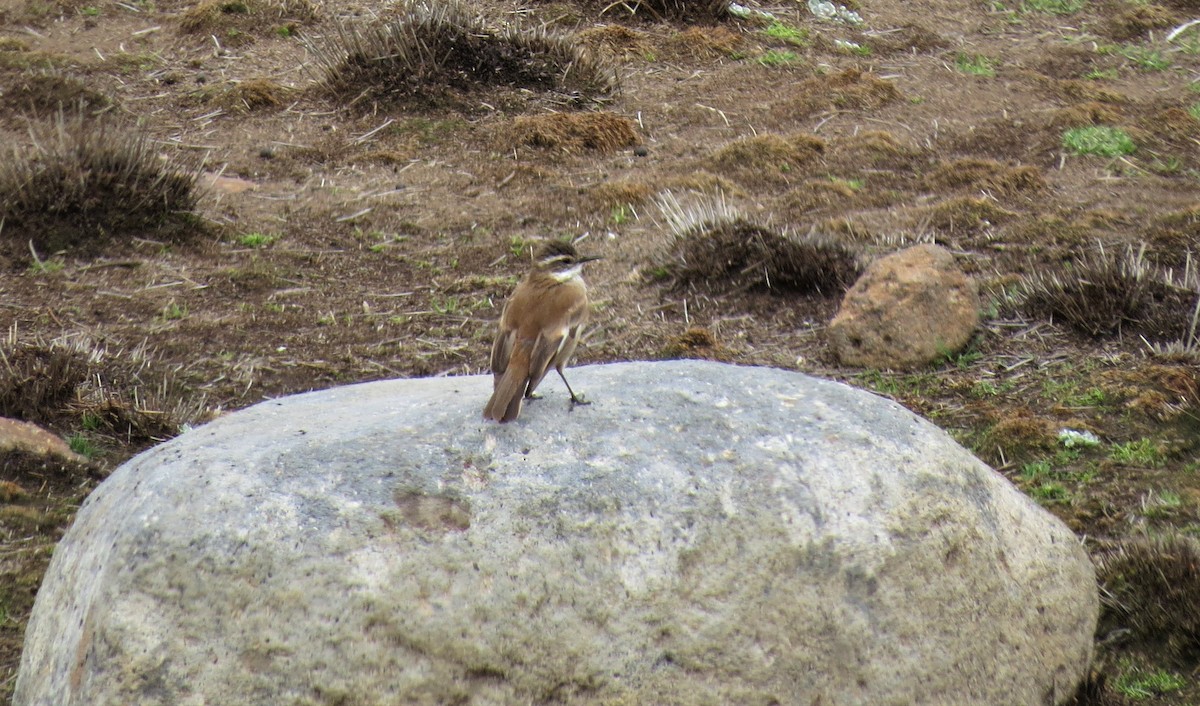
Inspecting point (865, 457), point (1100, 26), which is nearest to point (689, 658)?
point (865, 457)

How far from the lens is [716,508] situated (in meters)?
4.35

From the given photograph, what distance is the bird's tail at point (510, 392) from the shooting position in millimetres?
4648

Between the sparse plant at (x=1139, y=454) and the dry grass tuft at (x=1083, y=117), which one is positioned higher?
the sparse plant at (x=1139, y=454)

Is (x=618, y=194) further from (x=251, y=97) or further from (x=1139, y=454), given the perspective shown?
(x=1139, y=454)

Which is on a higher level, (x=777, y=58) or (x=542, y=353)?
(x=542, y=353)

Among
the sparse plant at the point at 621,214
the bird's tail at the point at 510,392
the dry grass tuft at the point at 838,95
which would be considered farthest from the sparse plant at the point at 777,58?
the bird's tail at the point at 510,392

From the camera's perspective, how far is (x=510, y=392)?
471 cm

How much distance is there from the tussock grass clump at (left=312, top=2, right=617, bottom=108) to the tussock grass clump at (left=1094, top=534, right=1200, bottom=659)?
8230mm

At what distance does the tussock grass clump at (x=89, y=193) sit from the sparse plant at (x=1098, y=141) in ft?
24.6


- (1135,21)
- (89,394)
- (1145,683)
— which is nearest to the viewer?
(1145,683)

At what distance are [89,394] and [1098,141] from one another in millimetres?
8818

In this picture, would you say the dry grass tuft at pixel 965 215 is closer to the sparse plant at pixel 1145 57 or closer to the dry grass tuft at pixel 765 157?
the dry grass tuft at pixel 765 157

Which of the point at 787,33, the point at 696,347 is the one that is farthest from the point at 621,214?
the point at 787,33

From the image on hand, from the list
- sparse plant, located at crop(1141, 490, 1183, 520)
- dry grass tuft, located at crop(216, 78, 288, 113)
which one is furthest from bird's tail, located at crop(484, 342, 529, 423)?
dry grass tuft, located at crop(216, 78, 288, 113)
